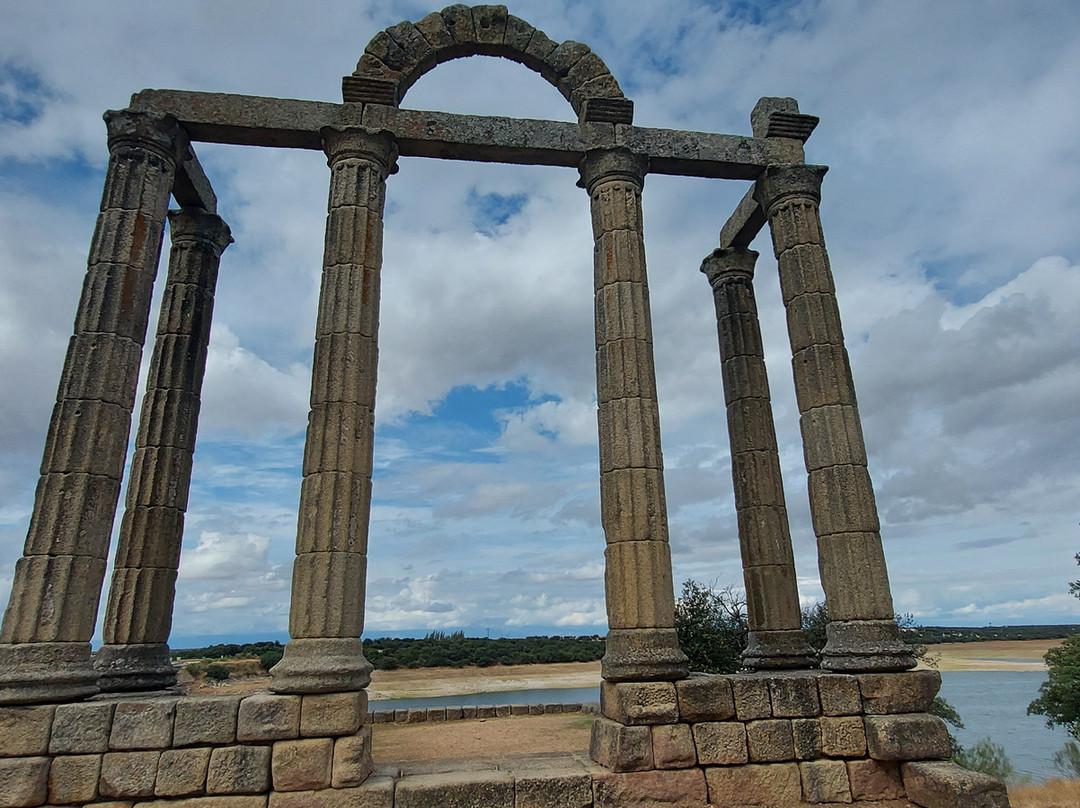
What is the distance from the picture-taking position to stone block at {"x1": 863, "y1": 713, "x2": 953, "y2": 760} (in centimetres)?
905

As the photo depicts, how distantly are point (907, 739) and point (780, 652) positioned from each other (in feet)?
10.1

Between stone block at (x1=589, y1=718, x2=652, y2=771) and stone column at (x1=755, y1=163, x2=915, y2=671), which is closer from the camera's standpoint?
stone block at (x1=589, y1=718, x2=652, y2=771)

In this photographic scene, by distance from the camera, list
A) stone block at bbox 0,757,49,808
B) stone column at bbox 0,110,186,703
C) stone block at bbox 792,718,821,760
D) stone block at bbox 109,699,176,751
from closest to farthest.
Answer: stone block at bbox 0,757,49,808
stone block at bbox 109,699,176,751
stone column at bbox 0,110,186,703
stone block at bbox 792,718,821,760

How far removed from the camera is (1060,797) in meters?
10.8

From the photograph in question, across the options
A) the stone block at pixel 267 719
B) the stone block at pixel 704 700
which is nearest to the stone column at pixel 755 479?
the stone block at pixel 704 700

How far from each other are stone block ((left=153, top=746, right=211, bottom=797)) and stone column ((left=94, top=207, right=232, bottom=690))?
103 inches

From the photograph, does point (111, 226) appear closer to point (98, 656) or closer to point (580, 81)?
point (98, 656)

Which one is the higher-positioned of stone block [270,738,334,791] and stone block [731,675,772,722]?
stone block [731,675,772,722]

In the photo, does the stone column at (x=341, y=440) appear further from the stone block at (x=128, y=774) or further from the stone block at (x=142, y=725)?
the stone block at (x=128, y=774)

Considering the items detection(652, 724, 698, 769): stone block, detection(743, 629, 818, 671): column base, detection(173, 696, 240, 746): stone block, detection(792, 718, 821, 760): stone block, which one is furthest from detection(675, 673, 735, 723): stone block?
detection(173, 696, 240, 746): stone block

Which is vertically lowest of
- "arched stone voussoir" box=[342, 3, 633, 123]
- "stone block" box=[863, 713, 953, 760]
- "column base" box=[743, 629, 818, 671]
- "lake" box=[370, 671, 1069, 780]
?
"lake" box=[370, 671, 1069, 780]

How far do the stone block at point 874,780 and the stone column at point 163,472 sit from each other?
34.0 ft

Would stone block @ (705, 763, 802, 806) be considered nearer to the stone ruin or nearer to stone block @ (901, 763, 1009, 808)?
the stone ruin

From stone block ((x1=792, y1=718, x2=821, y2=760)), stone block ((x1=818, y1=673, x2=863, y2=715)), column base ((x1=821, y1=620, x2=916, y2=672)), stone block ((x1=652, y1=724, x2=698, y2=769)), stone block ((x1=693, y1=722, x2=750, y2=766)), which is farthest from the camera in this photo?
column base ((x1=821, y1=620, x2=916, y2=672))
